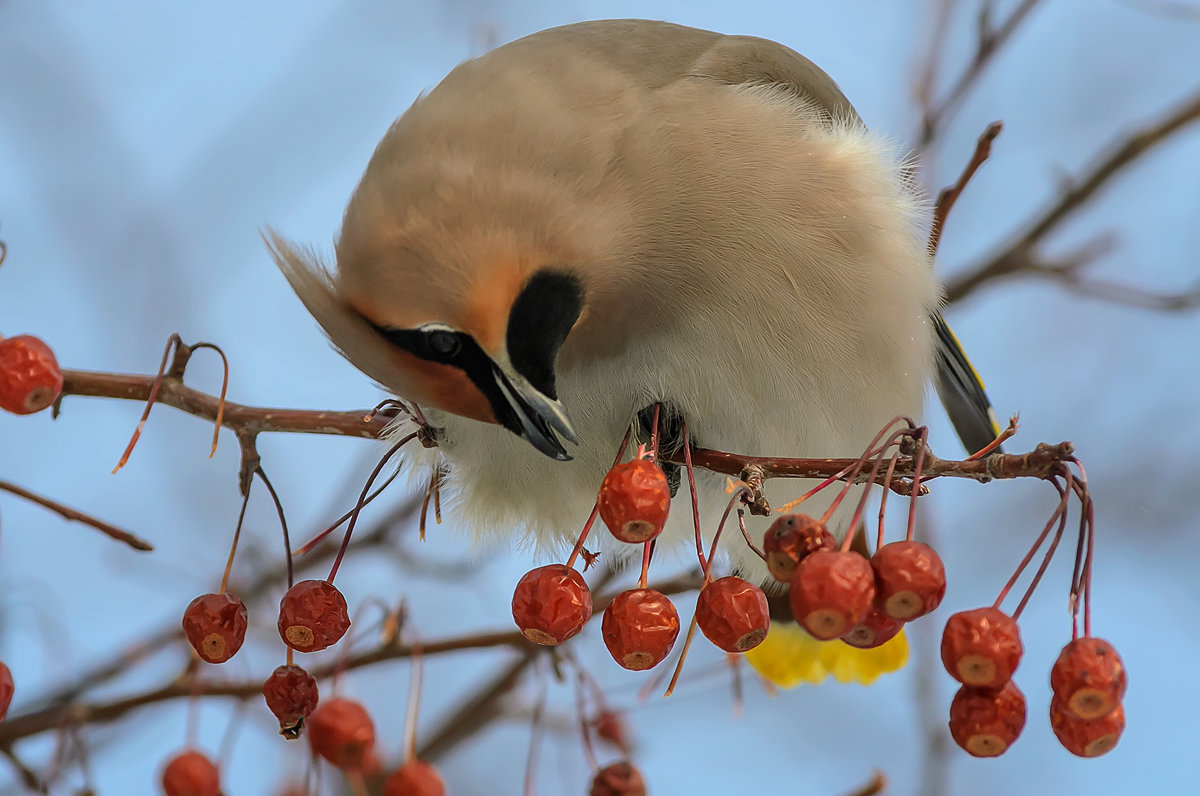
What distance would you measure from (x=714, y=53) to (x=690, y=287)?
0.70 meters

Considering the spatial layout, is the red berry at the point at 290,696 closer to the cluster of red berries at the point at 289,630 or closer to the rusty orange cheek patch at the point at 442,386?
the cluster of red berries at the point at 289,630

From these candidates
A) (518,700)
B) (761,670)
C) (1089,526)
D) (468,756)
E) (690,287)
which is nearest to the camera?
(1089,526)

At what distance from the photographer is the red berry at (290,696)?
2078 mm

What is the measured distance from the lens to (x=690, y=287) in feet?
8.57

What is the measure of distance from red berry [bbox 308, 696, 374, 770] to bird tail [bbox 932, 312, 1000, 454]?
5.70 feet

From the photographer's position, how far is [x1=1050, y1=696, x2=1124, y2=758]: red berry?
1788 millimetres

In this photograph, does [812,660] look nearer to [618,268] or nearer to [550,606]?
[618,268]

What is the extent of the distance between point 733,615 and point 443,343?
762 millimetres

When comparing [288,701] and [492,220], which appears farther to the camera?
[492,220]

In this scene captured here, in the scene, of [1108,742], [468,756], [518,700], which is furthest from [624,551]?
[468,756]

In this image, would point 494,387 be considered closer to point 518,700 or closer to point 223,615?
point 223,615

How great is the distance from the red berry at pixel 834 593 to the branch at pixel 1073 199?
1.57 metres

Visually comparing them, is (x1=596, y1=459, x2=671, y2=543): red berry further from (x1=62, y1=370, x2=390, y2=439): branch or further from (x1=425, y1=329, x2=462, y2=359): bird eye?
(x1=62, y1=370, x2=390, y2=439): branch

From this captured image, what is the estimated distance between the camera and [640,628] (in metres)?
1.96
